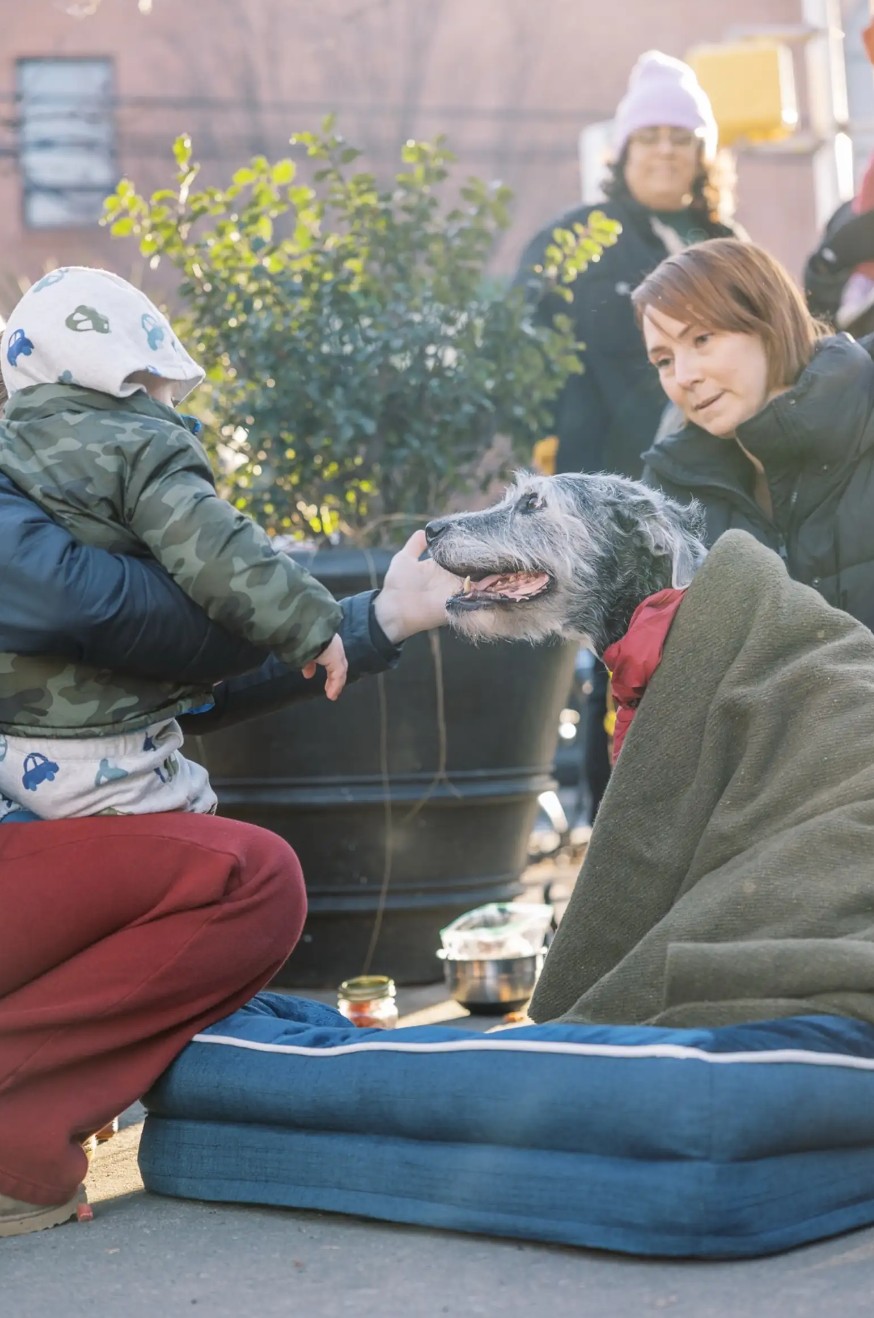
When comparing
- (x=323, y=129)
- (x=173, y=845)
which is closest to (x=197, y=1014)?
(x=173, y=845)

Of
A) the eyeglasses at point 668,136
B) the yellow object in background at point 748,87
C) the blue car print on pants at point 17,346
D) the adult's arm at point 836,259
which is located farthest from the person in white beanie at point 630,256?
the yellow object in background at point 748,87

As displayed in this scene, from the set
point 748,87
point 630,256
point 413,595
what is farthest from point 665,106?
point 748,87

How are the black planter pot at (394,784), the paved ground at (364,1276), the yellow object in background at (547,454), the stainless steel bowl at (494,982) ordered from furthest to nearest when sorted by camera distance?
the yellow object in background at (547,454) → the black planter pot at (394,784) → the stainless steel bowl at (494,982) → the paved ground at (364,1276)

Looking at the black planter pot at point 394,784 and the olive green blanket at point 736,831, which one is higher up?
the olive green blanket at point 736,831

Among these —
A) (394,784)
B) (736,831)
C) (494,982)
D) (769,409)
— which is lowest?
(494,982)

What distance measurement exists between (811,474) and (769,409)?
208mm

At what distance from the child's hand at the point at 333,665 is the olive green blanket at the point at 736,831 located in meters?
0.52

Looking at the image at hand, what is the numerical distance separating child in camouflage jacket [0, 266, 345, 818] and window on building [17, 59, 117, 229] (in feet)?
68.9

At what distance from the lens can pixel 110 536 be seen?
2910 mm

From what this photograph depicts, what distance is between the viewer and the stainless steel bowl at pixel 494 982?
4223 mm

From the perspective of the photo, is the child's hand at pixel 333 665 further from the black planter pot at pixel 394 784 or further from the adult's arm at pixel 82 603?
the black planter pot at pixel 394 784

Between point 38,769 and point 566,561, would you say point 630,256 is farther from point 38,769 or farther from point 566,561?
point 38,769

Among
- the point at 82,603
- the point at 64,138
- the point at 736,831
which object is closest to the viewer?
the point at 82,603

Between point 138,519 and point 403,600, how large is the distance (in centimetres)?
66
